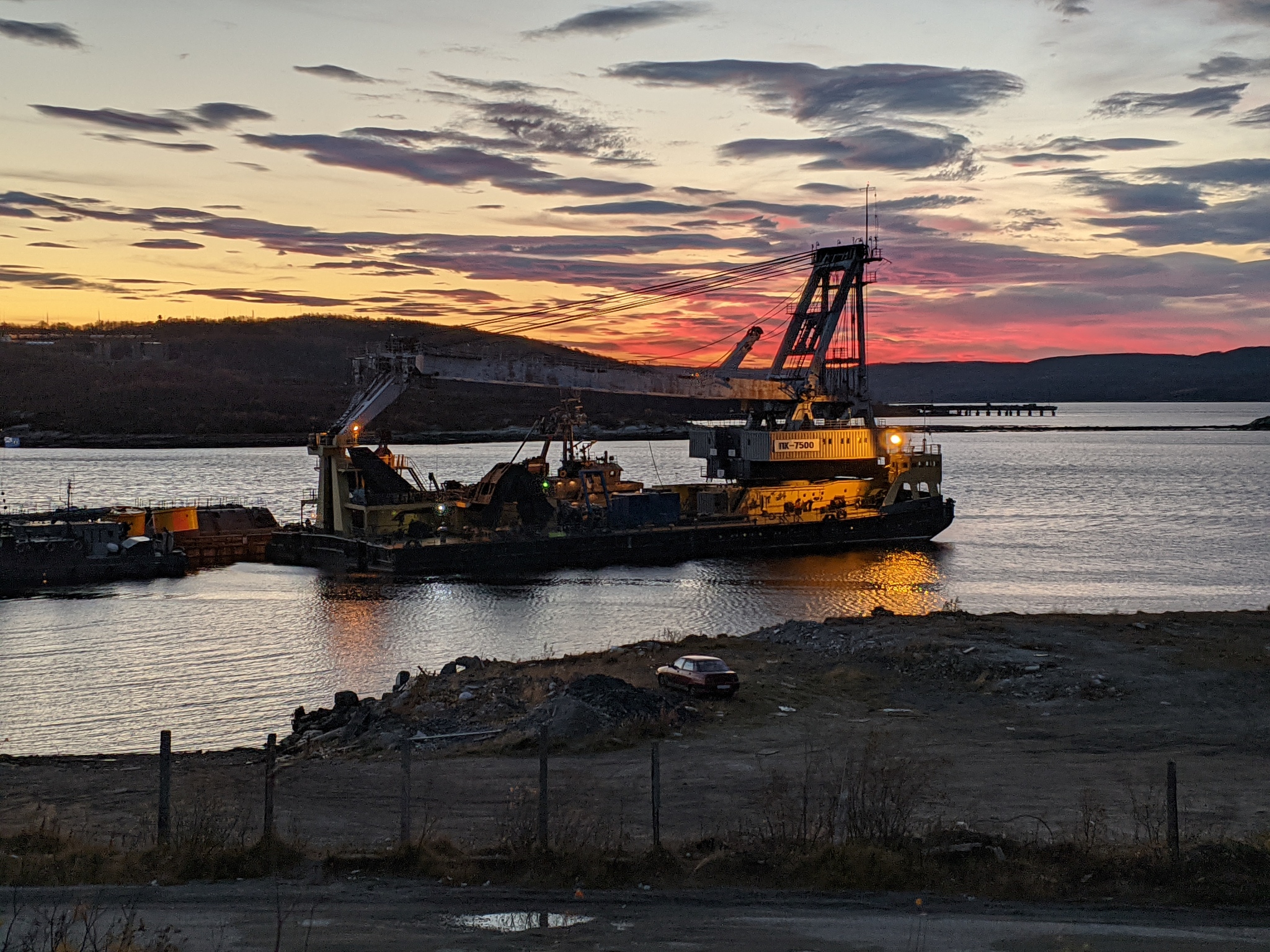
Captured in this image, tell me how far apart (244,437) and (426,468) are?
62.5 metres

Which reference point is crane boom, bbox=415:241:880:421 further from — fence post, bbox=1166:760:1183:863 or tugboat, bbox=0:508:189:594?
fence post, bbox=1166:760:1183:863

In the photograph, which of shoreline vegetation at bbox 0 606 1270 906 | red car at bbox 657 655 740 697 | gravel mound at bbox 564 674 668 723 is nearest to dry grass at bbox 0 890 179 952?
shoreline vegetation at bbox 0 606 1270 906

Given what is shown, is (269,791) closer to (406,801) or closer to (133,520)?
(406,801)

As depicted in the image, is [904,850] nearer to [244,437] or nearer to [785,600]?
[785,600]

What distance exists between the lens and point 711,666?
19.1 m

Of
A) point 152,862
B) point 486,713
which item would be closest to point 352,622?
point 486,713

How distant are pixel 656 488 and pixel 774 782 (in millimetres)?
44985

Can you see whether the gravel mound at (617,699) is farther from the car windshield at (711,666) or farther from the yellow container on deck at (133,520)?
the yellow container on deck at (133,520)

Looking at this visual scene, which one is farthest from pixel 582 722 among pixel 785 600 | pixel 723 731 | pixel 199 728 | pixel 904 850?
pixel 785 600

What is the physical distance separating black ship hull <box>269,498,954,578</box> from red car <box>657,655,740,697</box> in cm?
2855

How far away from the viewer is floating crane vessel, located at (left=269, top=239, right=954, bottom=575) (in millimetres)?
49781

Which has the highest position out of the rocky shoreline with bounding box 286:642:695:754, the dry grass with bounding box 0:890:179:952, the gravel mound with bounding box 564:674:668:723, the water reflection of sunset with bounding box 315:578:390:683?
the dry grass with bounding box 0:890:179:952

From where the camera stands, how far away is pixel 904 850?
10.4 meters

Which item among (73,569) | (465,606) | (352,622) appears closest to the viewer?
(352,622)
